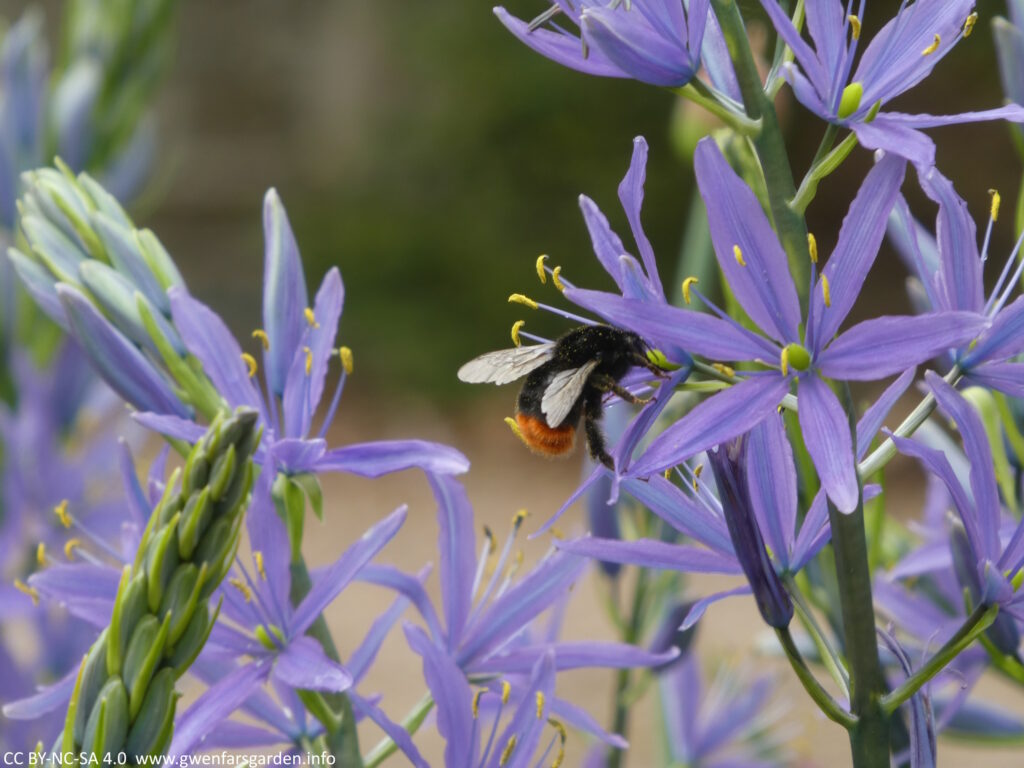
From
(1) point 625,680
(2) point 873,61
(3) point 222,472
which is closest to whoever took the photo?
(3) point 222,472

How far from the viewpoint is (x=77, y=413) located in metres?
1.77

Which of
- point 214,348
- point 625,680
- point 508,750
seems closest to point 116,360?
point 214,348

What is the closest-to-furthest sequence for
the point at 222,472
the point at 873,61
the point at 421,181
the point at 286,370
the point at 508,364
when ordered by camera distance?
1. the point at 222,472
2. the point at 873,61
3. the point at 286,370
4. the point at 508,364
5. the point at 421,181

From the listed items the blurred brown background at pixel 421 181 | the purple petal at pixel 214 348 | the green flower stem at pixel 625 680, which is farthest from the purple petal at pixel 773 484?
the blurred brown background at pixel 421 181

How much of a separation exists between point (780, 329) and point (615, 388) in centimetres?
24

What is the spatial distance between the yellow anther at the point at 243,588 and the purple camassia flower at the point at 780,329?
1.05 ft

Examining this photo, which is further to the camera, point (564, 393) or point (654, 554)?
point (564, 393)

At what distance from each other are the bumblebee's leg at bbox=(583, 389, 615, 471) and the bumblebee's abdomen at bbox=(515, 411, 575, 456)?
0.12 m

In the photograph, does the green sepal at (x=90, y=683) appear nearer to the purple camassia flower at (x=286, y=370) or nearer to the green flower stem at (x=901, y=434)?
the purple camassia flower at (x=286, y=370)

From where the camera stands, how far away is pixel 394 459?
0.89 metres

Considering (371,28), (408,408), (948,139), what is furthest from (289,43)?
(948,139)

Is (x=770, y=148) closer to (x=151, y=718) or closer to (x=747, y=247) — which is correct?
(x=747, y=247)

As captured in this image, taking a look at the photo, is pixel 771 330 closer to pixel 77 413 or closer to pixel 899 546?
pixel 899 546

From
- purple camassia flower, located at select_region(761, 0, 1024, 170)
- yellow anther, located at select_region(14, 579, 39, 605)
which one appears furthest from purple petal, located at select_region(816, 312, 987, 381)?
yellow anther, located at select_region(14, 579, 39, 605)
